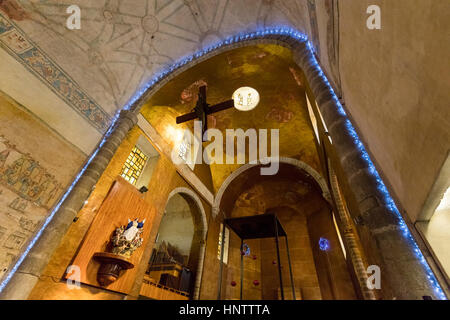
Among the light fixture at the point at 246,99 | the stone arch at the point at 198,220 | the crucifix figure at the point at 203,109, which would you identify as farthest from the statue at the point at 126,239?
the light fixture at the point at 246,99

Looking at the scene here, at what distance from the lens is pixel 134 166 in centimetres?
712

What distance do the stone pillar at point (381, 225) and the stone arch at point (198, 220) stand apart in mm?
6323

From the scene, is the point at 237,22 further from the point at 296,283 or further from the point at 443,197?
the point at 296,283

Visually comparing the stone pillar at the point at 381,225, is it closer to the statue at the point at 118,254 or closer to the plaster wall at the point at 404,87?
the plaster wall at the point at 404,87

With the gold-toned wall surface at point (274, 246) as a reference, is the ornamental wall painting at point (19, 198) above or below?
below

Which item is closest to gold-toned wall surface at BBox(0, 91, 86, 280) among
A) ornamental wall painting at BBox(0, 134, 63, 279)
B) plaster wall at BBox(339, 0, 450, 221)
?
ornamental wall painting at BBox(0, 134, 63, 279)

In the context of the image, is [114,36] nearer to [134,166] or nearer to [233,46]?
[233,46]

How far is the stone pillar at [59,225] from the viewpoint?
307 cm

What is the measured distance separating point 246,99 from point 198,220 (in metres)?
6.07

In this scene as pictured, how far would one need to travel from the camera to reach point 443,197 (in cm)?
187

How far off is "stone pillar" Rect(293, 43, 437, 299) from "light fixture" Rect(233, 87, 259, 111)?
678 cm

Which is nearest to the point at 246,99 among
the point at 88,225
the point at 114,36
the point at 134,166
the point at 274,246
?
the point at 134,166

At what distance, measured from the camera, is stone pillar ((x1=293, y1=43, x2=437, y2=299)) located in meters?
2.06

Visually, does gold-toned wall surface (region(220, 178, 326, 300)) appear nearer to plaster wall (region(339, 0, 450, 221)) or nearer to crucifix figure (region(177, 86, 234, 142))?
crucifix figure (region(177, 86, 234, 142))
